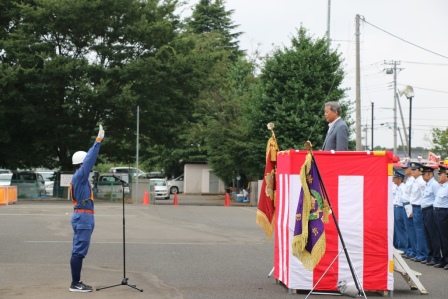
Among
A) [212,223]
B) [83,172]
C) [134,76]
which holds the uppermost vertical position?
[134,76]

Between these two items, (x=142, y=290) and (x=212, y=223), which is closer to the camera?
(x=142, y=290)

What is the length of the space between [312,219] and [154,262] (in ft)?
16.6

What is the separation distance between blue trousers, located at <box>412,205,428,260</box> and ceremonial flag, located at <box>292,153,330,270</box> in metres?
6.13

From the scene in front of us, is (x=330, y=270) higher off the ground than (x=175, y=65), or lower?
lower

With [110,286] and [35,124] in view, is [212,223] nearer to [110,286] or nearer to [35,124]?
[110,286]

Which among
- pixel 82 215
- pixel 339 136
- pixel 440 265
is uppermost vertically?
pixel 339 136

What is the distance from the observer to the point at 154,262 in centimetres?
1430

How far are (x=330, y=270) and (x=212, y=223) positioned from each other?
49.3ft

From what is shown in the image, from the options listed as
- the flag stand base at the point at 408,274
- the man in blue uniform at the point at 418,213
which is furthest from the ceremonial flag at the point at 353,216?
the man in blue uniform at the point at 418,213

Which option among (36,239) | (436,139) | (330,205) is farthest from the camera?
(436,139)

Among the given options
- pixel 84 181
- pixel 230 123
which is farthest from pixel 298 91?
pixel 84 181

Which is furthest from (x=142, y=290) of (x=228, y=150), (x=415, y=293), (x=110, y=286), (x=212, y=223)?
(x=228, y=150)

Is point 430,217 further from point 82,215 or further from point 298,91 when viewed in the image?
point 298,91

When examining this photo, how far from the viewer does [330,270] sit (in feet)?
→ 34.6
